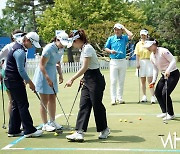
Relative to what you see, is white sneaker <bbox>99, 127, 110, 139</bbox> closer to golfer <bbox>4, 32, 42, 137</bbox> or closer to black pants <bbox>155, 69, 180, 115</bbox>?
golfer <bbox>4, 32, 42, 137</bbox>

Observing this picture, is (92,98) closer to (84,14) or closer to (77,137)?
(77,137)

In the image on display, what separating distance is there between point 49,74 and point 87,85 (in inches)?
39.9

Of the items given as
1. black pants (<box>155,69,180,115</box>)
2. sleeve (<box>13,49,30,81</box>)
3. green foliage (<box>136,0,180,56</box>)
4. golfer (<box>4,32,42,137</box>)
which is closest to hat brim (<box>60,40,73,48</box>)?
golfer (<box>4,32,42,137</box>)

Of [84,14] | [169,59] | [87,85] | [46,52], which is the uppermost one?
[84,14]

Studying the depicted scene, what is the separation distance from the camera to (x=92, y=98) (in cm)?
673

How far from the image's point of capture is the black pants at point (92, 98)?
673 cm

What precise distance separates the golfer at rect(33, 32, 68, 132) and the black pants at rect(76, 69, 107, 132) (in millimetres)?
733

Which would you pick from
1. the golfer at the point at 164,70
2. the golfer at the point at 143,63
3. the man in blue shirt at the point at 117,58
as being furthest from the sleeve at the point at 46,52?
the golfer at the point at 143,63

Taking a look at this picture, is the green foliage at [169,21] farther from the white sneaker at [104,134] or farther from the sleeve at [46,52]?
the white sneaker at [104,134]

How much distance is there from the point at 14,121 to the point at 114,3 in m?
34.6

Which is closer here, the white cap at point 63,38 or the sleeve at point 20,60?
the sleeve at point 20,60

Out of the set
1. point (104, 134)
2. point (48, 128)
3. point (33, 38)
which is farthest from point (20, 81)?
point (104, 134)

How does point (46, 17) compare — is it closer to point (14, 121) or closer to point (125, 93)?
point (125, 93)

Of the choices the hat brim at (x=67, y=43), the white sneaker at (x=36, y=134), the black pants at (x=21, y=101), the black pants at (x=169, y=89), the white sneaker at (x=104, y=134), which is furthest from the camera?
the black pants at (x=169, y=89)
